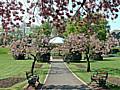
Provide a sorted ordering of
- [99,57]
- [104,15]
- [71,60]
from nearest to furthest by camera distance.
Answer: [104,15] → [71,60] → [99,57]

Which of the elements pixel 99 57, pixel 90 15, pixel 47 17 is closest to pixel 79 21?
pixel 90 15

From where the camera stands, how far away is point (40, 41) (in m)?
36.3

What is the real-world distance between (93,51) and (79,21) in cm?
2721

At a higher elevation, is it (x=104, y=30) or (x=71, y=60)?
(x=104, y=30)

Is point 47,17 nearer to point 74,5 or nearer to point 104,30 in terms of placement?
point 74,5

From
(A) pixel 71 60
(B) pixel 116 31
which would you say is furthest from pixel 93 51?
(B) pixel 116 31

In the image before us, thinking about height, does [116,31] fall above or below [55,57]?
above

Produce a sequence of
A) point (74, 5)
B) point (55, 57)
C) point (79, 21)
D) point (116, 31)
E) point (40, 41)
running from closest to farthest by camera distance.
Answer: point (74, 5)
point (79, 21)
point (40, 41)
point (55, 57)
point (116, 31)

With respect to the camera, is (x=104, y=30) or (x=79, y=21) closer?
(x=79, y=21)

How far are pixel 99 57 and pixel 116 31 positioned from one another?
79511 mm

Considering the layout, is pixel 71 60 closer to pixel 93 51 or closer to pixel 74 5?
pixel 93 51

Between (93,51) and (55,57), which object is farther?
(55,57)

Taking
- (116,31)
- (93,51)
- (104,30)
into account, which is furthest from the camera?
(116,31)

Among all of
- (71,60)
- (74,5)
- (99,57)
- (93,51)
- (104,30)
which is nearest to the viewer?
(74,5)
